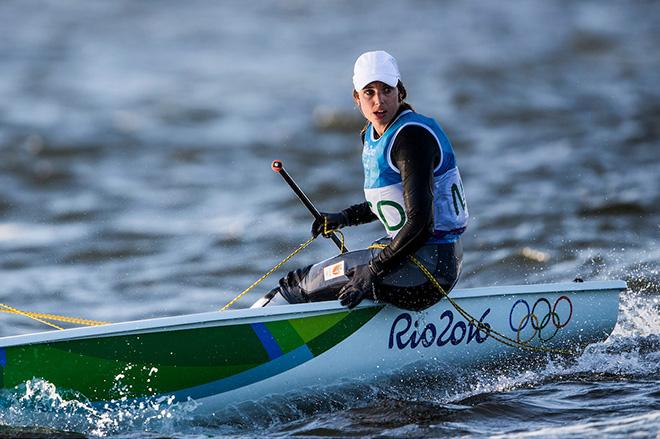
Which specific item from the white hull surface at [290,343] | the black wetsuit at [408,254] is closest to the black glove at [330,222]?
the black wetsuit at [408,254]

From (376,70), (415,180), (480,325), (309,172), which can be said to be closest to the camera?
(415,180)

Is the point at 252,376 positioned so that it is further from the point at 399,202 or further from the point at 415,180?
the point at 415,180

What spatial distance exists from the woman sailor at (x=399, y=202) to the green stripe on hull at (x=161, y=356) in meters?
0.19

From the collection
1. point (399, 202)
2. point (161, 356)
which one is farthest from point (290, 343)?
point (399, 202)

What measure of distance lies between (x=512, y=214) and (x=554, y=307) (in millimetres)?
4019

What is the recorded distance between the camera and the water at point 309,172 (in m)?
4.87

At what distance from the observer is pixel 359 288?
4727 millimetres

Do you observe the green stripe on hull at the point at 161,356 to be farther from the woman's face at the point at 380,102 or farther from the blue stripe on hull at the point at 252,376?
the woman's face at the point at 380,102

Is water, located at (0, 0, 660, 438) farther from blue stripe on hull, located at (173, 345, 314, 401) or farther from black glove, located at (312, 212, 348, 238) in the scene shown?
black glove, located at (312, 212, 348, 238)

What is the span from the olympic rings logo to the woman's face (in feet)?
3.88

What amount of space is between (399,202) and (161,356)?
1.24 m

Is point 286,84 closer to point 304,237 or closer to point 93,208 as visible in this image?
point 93,208

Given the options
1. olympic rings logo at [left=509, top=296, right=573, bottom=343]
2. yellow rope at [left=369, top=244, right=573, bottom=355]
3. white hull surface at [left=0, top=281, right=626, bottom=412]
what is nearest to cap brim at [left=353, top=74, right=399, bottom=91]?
yellow rope at [left=369, top=244, right=573, bottom=355]

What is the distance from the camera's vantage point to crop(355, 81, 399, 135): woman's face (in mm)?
4543
